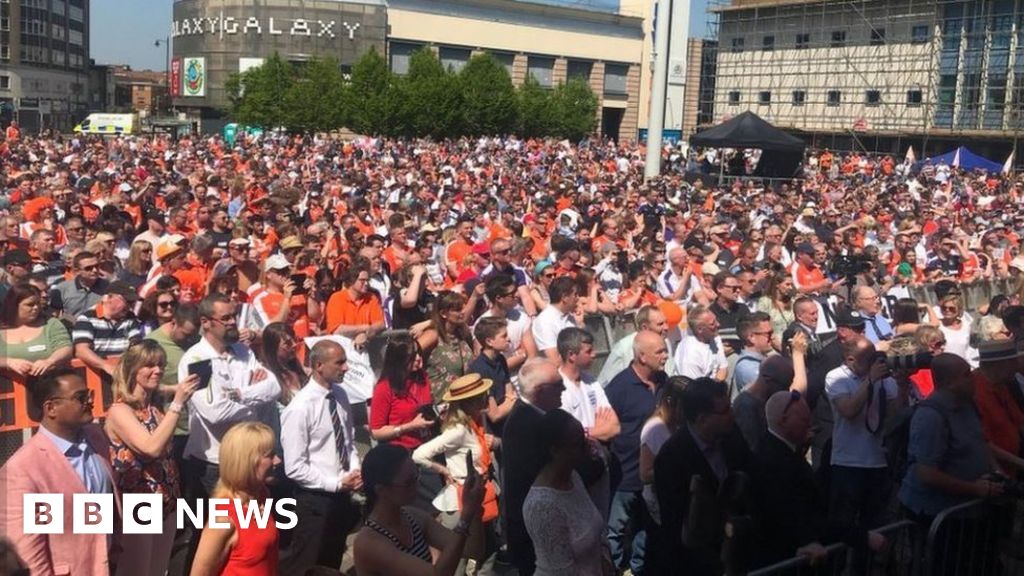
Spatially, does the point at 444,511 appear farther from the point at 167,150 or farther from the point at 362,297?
the point at 167,150

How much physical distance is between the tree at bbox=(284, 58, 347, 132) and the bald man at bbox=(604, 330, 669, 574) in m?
54.3

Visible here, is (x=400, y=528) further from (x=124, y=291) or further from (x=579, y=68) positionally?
(x=579, y=68)

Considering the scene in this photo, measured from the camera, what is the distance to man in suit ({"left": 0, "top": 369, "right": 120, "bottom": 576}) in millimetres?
3963

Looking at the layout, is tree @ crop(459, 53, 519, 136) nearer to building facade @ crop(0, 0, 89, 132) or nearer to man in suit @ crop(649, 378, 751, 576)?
building facade @ crop(0, 0, 89, 132)

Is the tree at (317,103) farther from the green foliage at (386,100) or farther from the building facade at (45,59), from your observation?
the building facade at (45,59)

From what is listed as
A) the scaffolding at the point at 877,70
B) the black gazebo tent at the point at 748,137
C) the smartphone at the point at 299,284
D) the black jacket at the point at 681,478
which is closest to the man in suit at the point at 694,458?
the black jacket at the point at 681,478

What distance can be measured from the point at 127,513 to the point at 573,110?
63053mm

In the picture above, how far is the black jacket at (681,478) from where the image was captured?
4449mm

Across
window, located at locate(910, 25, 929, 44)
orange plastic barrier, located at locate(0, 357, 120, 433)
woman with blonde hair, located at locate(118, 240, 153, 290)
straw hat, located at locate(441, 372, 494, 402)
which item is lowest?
orange plastic barrier, located at locate(0, 357, 120, 433)

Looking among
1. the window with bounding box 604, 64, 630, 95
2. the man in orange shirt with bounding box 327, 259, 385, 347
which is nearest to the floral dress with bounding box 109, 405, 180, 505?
the man in orange shirt with bounding box 327, 259, 385, 347

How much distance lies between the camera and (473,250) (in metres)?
10.5

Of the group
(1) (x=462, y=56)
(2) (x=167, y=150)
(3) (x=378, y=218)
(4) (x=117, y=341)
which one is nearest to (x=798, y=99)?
(1) (x=462, y=56)

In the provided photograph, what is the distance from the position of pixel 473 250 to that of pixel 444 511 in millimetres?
5320

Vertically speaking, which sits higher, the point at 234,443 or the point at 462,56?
the point at 462,56
